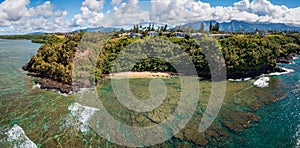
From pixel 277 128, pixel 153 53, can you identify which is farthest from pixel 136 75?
pixel 277 128

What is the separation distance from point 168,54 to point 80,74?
23.1 meters

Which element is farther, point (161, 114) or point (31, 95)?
point (31, 95)

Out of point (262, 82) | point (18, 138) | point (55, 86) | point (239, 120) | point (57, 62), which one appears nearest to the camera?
point (18, 138)

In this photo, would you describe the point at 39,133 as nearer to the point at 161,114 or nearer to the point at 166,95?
the point at 161,114

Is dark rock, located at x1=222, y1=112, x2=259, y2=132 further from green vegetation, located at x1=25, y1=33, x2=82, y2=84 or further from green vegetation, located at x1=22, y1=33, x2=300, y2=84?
green vegetation, located at x1=25, y1=33, x2=82, y2=84

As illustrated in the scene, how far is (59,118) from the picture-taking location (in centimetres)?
A: 2497

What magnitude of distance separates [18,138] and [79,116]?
6.46 m

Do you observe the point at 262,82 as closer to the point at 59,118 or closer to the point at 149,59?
the point at 149,59

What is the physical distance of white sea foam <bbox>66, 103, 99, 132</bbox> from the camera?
23.2 meters

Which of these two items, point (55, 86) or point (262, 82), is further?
point (262, 82)

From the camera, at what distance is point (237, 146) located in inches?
763

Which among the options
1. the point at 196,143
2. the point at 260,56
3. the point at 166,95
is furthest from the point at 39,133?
the point at 260,56

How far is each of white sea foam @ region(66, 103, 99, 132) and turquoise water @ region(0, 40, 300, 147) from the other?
0.84 metres

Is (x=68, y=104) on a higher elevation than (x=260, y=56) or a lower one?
lower
